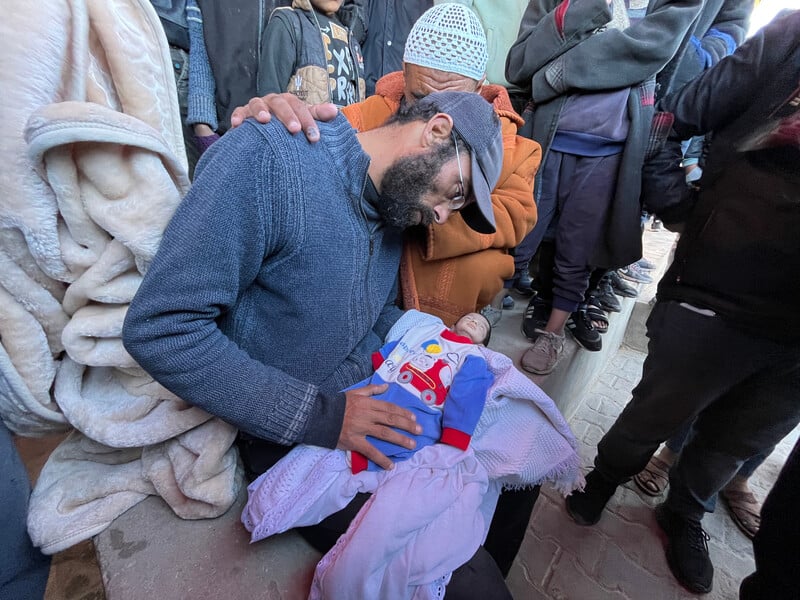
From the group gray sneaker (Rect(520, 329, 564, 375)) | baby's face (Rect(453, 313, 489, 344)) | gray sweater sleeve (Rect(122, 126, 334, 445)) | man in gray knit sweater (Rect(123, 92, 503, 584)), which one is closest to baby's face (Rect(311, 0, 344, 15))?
man in gray knit sweater (Rect(123, 92, 503, 584))

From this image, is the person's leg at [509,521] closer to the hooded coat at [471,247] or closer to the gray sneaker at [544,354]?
the hooded coat at [471,247]

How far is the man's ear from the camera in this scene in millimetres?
1076

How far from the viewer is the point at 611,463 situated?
1631 millimetres

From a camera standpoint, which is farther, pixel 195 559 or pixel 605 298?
pixel 605 298

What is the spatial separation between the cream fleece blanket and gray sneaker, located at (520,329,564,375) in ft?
5.11

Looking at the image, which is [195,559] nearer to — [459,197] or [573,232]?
[459,197]

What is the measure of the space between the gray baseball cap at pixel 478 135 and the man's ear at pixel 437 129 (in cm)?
2

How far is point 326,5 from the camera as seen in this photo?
2164 millimetres

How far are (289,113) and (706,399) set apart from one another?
5.45 ft

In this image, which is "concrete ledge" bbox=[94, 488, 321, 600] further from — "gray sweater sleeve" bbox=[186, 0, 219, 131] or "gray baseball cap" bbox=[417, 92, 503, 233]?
"gray sweater sleeve" bbox=[186, 0, 219, 131]

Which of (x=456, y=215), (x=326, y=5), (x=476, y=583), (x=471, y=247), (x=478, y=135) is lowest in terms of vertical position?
(x=476, y=583)

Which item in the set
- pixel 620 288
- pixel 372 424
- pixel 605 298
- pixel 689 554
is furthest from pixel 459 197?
pixel 620 288

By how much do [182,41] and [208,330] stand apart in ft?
6.44

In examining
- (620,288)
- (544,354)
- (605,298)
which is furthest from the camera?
(620,288)
